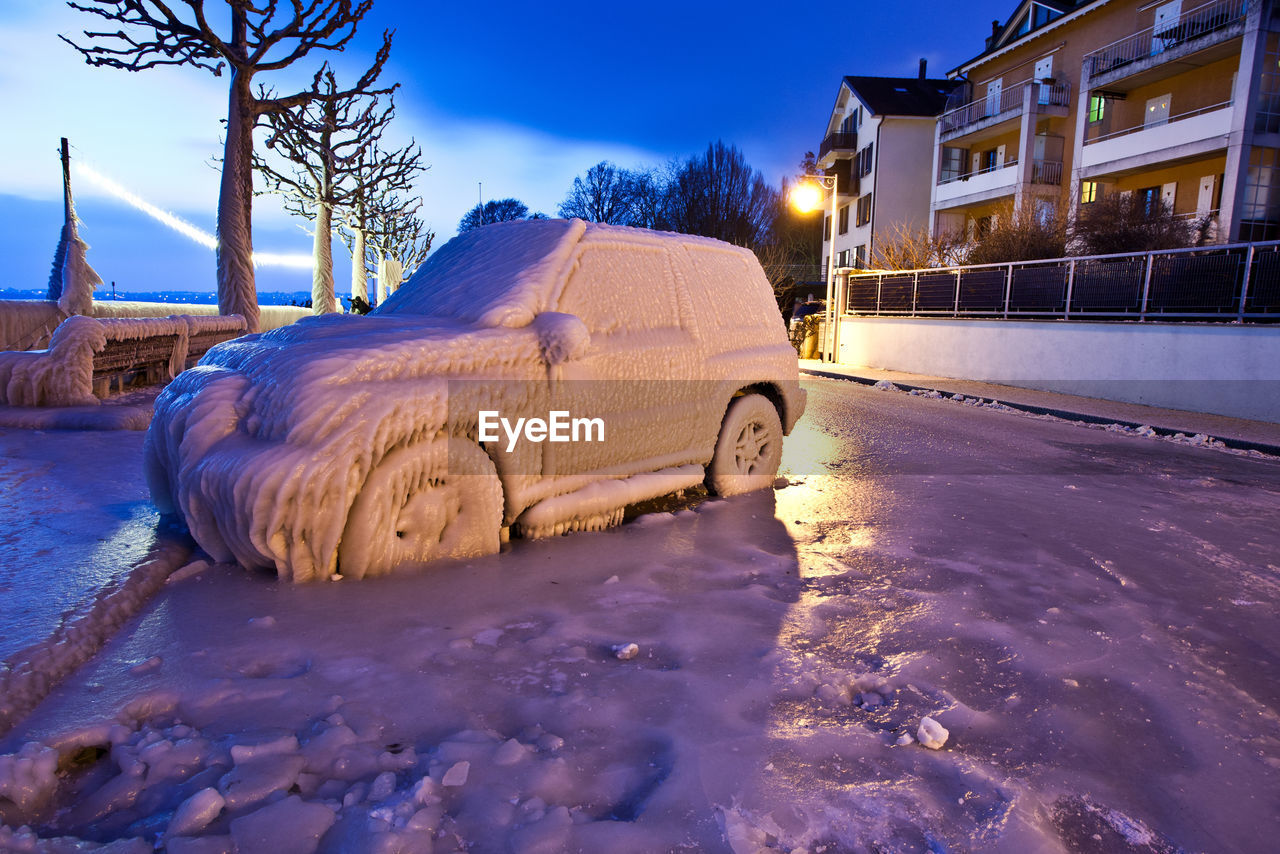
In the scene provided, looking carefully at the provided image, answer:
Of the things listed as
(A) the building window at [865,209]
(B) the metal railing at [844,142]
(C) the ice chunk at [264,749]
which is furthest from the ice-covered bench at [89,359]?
(B) the metal railing at [844,142]

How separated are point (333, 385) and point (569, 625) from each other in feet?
4.32

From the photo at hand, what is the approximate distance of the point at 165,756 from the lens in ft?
5.91

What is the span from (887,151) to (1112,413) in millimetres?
29505

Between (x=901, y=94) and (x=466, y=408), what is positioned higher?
(x=901, y=94)

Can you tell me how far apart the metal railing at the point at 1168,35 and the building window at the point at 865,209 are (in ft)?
40.6

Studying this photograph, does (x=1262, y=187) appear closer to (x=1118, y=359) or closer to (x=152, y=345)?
(x=1118, y=359)

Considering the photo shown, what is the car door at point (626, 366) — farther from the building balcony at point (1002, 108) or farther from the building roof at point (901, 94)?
the building roof at point (901, 94)

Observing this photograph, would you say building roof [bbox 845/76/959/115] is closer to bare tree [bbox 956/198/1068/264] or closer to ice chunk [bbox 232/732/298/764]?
bare tree [bbox 956/198/1068/264]

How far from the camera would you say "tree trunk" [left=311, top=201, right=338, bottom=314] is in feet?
82.6

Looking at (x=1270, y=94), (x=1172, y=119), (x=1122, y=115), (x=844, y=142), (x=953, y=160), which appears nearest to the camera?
(x=1270, y=94)

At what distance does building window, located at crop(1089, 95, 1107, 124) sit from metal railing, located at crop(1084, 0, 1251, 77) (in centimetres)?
133

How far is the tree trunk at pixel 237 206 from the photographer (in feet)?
43.4

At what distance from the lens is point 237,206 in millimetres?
13391

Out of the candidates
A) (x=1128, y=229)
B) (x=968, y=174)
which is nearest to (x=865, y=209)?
(x=968, y=174)
